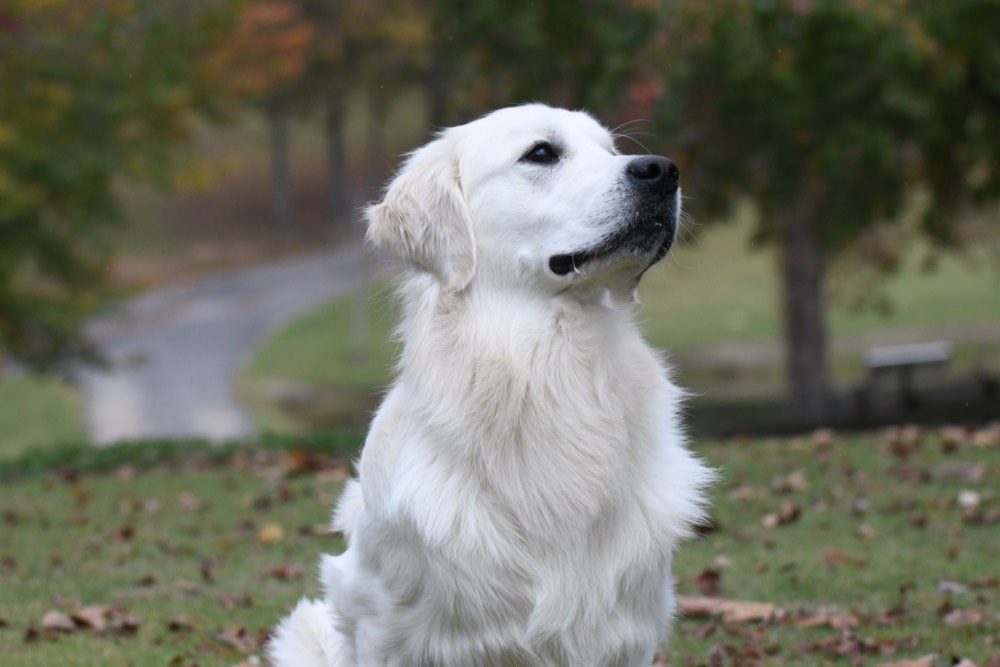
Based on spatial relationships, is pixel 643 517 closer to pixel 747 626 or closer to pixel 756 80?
pixel 747 626

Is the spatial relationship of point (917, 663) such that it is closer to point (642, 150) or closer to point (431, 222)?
point (431, 222)

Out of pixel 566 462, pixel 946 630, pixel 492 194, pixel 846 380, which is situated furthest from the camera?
pixel 846 380

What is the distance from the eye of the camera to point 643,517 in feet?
11.8

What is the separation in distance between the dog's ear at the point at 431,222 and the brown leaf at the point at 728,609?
7.21 feet

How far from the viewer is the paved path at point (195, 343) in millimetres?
21906

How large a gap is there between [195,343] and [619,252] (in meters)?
26.5

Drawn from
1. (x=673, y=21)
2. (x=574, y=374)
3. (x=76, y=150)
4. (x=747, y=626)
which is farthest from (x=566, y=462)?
(x=76, y=150)

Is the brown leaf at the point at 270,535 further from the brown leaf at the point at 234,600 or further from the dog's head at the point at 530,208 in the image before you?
the dog's head at the point at 530,208

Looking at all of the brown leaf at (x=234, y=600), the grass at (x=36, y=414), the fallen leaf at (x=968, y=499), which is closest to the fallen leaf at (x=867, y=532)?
the fallen leaf at (x=968, y=499)

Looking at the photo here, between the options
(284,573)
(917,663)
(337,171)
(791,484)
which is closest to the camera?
(917,663)

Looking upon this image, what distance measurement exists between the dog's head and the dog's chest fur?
13cm

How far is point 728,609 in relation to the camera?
5355 millimetres

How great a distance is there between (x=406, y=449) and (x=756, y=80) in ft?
33.5

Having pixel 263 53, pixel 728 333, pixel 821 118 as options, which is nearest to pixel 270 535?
pixel 821 118
